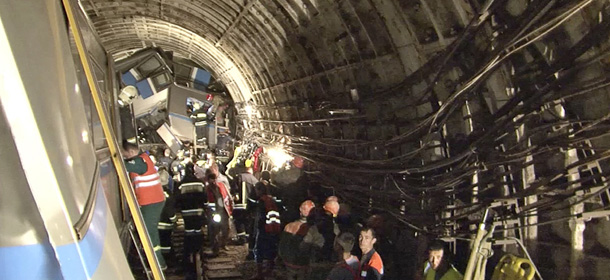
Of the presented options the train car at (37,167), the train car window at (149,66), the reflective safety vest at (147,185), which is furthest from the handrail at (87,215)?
the train car window at (149,66)

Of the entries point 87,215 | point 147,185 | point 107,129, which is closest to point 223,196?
point 147,185

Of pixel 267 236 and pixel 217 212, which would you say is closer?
pixel 267 236

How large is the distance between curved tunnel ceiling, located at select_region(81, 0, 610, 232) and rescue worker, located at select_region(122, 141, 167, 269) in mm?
2805

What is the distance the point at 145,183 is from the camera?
248 inches

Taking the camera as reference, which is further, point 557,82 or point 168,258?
point 168,258

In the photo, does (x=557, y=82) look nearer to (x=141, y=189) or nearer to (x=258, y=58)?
(x=141, y=189)

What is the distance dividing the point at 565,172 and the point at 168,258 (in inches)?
270

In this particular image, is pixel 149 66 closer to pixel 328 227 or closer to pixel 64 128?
pixel 328 227

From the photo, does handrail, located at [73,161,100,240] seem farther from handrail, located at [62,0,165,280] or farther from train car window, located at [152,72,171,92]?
train car window, located at [152,72,171,92]

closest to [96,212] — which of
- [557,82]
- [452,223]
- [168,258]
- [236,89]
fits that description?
[557,82]

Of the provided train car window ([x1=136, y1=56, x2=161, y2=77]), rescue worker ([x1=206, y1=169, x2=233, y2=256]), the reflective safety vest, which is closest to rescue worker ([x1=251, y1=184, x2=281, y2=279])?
rescue worker ([x1=206, y1=169, x2=233, y2=256])

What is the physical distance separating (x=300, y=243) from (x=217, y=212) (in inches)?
120

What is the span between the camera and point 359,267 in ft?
15.0

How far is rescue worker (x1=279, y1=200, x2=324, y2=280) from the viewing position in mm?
5730
